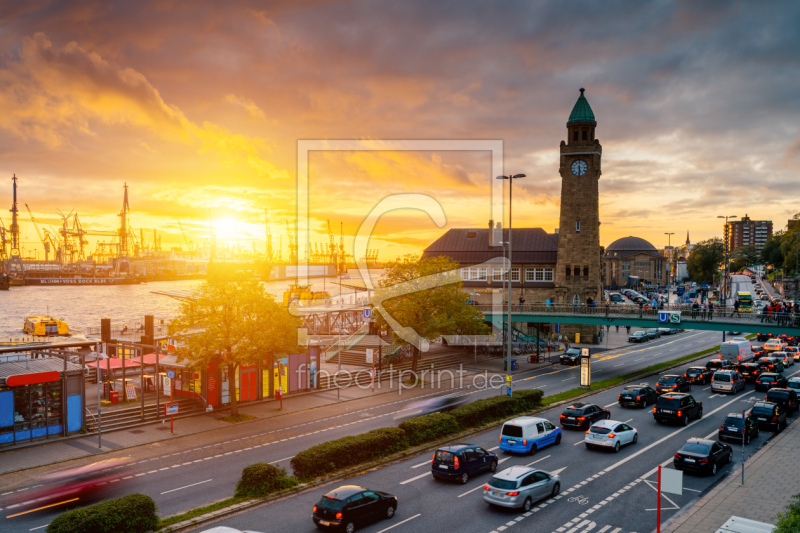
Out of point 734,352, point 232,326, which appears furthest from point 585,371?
point 232,326

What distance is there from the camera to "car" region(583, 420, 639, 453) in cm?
2858

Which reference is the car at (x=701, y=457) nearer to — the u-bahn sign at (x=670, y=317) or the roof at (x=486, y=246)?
the u-bahn sign at (x=670, y=317)

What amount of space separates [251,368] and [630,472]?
26242 mm

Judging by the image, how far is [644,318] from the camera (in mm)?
55438

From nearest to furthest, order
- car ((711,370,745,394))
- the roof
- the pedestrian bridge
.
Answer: car ((711,370,745,394)) → the pedestrian bridge → the roof

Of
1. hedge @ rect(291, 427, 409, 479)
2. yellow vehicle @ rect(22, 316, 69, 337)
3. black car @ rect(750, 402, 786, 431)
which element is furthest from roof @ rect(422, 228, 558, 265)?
hedge @ rect(291, 427, 409, 479)

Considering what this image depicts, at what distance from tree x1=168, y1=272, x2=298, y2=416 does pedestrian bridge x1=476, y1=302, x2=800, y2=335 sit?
34.0 m

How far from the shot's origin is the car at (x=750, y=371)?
50.1m

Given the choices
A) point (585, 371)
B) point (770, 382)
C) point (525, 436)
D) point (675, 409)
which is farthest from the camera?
point (585, 371)

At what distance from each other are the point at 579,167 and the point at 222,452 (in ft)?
220

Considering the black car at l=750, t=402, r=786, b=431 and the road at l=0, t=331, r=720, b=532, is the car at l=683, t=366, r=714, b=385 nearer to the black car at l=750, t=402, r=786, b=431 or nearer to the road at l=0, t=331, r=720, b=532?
the road at l=0, t=331, r=720, b=532

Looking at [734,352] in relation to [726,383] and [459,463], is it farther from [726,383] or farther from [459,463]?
[459,463]

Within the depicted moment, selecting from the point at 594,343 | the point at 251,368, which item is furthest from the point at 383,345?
the point at 594,343

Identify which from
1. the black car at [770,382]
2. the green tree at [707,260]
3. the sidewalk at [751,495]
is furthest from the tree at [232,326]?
the green tree at [707,260]
